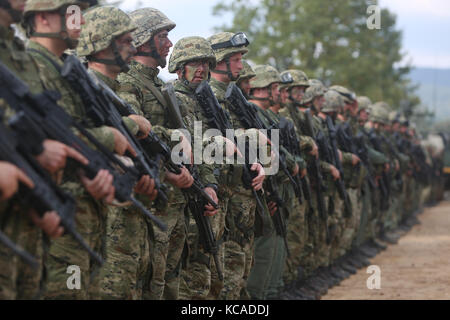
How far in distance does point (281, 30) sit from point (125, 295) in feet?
96.9

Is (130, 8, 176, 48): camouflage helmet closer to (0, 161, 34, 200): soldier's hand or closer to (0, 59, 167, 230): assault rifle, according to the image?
(0, 59, 167, 230): assault rifle

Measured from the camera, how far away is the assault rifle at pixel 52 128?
10.8 feet

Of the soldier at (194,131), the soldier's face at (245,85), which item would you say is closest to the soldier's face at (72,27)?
the soldier at (194,131)

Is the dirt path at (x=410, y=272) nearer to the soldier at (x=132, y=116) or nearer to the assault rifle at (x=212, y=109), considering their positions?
the assault rifle at (x=212, y=109)

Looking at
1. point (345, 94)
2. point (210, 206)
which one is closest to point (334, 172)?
point (345, 94)

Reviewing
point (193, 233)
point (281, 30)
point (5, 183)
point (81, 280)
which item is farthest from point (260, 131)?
point (281, 30)

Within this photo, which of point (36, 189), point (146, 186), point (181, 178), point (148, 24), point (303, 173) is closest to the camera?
point (36, 189)

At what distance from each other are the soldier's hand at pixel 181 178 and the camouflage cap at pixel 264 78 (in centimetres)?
275

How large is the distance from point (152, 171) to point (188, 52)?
1.80m

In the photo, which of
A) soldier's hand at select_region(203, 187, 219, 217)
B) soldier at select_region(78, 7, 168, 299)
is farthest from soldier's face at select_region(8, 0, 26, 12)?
soldier's hand at select_region(203, 187, 219, 217)

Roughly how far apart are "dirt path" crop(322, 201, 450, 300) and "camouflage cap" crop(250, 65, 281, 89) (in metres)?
2.62

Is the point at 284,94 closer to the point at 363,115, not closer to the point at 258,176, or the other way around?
the point at 258,176

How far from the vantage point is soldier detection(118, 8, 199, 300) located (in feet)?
16.8

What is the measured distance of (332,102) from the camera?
1063cm
